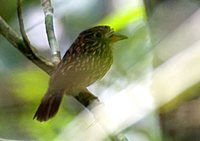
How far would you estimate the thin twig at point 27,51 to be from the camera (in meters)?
1.07

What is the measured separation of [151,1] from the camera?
939 millimetres

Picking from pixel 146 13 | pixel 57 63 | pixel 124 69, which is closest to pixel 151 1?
pixel 146 13

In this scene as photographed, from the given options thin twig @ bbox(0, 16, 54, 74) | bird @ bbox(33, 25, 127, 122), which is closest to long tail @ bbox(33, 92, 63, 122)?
bird @ bbox(33, 25, 127, 122)

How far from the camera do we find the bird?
0.94m

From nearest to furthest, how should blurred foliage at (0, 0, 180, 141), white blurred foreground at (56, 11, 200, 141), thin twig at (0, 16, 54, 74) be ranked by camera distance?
white blurred foreground at (56, 11, 200, 141), blurred foliage at (0, 0, 180, 141), thin twig at (0, 16, 54, 74)

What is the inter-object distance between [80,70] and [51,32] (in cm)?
23

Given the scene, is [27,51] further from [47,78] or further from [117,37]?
[117,37]

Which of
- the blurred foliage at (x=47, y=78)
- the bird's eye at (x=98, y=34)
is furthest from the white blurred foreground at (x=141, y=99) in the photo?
the bird's eye at (x=98, y=34)

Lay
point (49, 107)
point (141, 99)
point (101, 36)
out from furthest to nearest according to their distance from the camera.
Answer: point (101, 36)
point (49, 107)
point (141, 99)

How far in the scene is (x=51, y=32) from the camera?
116 cm

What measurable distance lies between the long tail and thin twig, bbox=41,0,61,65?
0.43ft

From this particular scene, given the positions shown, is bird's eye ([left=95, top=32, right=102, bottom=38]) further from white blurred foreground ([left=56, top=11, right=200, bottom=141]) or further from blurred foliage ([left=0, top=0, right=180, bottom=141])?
white blurred foreground ([left=56, top=11, right=200, bottom=141])

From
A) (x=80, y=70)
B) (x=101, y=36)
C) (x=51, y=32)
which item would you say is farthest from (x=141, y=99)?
(x=51, y=32)

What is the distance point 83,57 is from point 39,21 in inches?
16.0
